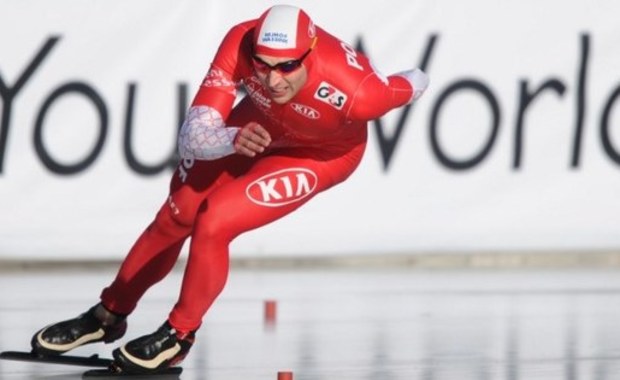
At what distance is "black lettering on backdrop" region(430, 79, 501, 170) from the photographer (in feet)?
43.6

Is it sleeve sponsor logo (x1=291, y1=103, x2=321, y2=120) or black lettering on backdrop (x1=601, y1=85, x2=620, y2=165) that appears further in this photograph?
black lettering on backdrop (x1=601, y1=85, x2=620, y2=165)

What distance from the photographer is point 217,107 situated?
744 cm

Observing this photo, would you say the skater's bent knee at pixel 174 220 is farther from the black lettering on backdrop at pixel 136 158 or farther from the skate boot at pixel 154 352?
the black lettering on backdrop at pixel 136 158

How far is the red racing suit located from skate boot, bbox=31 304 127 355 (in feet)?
0.26

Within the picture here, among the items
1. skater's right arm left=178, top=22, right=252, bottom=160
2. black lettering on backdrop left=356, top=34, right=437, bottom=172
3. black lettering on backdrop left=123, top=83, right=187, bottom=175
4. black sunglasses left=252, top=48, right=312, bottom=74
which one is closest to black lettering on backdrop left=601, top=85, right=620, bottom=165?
black lettering on backdrop left=356, top=34, right=437, bottom=172

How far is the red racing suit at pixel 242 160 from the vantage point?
743 centimetres

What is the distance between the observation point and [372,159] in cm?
1312

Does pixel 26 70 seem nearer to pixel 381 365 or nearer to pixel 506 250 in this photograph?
pixel 506 250

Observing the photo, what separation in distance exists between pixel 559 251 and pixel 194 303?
6566 mm

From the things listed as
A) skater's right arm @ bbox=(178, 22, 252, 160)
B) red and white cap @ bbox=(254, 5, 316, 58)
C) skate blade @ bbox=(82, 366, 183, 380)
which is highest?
red and white cap @ bbox=(254, 5, 316, 58)

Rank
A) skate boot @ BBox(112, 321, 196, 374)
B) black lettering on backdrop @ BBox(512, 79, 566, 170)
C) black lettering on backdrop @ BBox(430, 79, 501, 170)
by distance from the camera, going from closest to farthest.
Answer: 1. skate boot @ BBox(112, 321, 196, 374)
2. black lettering on backdrop @ BBox(430, 79, 501, 170)
3. black lettering on backdrop @ BBox(512, 79, 566, 170)

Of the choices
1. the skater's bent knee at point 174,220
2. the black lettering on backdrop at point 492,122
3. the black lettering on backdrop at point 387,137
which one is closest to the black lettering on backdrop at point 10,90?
the black lettering on backdrop at point 387,137

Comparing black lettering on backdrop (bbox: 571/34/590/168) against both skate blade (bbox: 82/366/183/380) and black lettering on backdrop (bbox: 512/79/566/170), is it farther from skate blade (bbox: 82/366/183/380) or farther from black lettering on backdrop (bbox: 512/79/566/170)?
skate blade (bbox: 82/366/183/380)

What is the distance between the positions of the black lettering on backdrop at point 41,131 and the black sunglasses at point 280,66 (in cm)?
584
